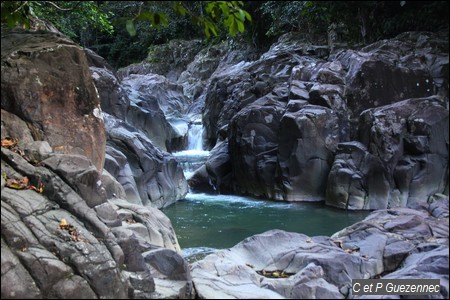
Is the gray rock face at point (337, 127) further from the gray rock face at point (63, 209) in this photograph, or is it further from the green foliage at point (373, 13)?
the gray rock face at point (63, 209)

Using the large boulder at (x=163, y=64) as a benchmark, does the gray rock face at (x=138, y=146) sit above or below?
below

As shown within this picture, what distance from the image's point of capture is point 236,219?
11945mm

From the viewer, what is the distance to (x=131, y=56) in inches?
1191

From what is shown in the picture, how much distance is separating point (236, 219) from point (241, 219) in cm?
13

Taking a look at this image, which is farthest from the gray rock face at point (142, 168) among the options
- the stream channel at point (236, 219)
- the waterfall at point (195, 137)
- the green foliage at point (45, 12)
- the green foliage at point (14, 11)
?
the waterfall at point (195, 137)

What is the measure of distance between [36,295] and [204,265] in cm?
266

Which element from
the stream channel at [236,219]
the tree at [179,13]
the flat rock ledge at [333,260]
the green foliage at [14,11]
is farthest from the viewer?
the stream channel at [236,219]

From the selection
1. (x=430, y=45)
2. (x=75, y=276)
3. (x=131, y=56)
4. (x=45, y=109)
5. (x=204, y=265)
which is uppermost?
(x=131, y=56)

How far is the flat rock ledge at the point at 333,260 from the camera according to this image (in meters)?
5.47

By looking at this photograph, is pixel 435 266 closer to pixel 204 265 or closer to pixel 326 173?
pixel 204 265

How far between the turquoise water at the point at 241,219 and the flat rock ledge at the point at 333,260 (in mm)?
2458

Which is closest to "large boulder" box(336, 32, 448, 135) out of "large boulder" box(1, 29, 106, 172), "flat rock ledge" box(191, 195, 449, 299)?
"flat rock ledge" box(191, 195, 449, 299)

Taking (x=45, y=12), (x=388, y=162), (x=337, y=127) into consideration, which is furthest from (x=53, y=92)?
(x=337, y=127)

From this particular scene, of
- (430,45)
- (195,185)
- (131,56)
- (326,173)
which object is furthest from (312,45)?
(131,56)
